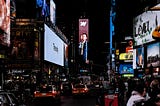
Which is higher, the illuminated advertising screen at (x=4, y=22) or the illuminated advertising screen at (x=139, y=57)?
the illuminated advertising screen at (x=4, y=22)

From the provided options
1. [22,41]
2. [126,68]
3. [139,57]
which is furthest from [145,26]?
[22,41]

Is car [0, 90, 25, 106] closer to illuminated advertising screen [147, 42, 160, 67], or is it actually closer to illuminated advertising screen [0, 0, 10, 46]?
illuminated advertising screen [147, 42, 160, 67]

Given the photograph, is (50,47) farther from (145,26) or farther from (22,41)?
(145,26)

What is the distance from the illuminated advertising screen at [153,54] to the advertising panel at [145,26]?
0.58 metres

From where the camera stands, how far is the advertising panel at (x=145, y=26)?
35.7 meters

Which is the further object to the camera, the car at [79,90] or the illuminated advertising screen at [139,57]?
the car at [79,90]

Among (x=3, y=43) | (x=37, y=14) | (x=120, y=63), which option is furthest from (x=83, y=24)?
(x=3, y=43)

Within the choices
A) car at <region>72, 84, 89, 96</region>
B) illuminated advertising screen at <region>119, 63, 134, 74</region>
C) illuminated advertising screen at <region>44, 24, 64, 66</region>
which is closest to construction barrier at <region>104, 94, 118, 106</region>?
car at <region>72, 84, 89, 96</region>

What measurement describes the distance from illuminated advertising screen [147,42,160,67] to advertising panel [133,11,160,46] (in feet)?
1.91

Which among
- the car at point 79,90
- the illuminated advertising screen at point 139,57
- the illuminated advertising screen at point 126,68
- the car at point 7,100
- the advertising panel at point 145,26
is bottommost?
the car at point 79,90

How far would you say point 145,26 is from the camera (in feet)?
128

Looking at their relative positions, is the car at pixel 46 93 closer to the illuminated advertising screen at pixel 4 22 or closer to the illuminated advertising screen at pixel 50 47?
the illuminated advertising screen at pixel 4 22

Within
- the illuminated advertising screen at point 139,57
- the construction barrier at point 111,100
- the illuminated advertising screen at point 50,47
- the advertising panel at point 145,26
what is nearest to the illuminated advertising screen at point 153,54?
the advertising panel at point 145,26

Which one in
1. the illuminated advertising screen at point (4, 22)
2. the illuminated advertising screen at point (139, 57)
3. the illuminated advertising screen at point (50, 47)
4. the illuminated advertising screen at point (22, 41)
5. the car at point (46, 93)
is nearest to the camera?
the car at point (46, 93)
